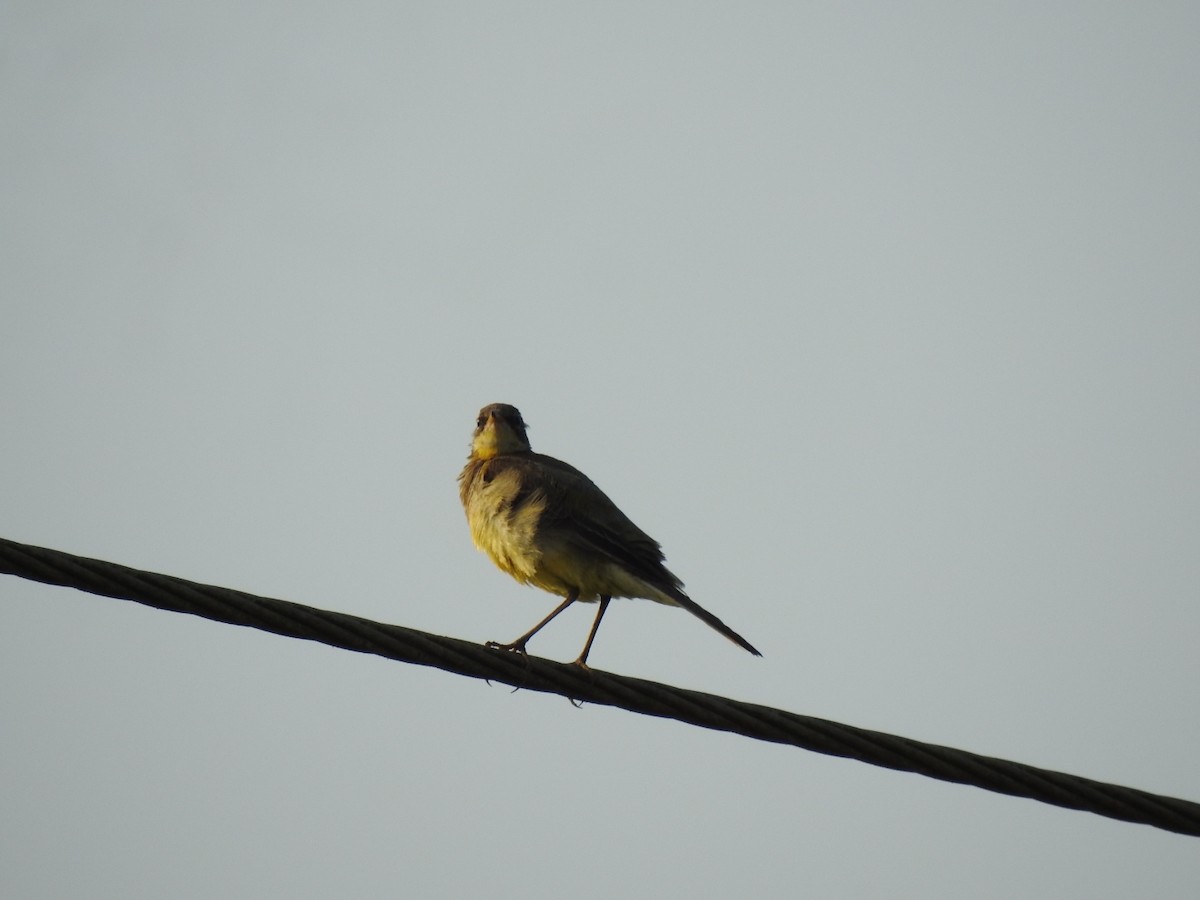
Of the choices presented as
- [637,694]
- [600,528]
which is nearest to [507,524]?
[600,528]

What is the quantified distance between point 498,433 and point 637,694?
17.8 ft

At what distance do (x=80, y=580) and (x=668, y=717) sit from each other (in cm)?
223

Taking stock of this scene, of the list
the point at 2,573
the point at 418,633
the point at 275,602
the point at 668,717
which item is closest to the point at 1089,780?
the point at 668,717

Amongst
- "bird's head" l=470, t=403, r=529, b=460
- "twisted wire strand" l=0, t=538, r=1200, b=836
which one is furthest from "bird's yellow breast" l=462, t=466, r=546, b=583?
"twisted wire strand" l=0, t=538, r=1200, b=836

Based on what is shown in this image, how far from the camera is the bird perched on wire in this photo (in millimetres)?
8133

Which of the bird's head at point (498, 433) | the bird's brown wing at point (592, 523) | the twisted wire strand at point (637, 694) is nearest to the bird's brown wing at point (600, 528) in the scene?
the bird's brown wing at point (592, 523)

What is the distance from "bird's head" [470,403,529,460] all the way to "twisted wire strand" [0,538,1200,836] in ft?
17.1

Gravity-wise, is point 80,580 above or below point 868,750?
below

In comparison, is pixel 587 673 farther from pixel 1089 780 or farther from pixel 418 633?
pixel 1089 780

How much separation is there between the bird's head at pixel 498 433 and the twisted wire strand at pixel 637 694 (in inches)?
205

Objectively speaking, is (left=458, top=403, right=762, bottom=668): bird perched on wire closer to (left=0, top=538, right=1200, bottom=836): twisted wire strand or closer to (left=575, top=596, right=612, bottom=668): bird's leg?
(left=575, top=596, right=612, bottom=668): bird's leg

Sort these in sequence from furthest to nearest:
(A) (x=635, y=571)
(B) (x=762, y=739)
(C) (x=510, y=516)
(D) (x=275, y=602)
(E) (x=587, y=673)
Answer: (C) (x=510, y=516) → (A) (x=635, y=571) → (E) (x=587, y=673) → (B) (x=762, y=739) → (D) (x=275, y=602)

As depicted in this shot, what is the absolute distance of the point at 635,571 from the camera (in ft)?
26.3

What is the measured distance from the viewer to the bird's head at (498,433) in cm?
1056
